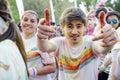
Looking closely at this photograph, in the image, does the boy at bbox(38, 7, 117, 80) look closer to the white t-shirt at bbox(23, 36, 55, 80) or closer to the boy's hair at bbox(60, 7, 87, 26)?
the boy's hair at bbox(60, 7, 87, 26)

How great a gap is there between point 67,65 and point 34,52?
0.62 metres

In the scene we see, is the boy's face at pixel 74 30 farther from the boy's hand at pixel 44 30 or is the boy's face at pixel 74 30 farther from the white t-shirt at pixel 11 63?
the white t-shirt at pixel 11 63

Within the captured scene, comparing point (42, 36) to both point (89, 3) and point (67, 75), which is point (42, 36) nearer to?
point (67, 75)

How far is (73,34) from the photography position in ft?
11.7

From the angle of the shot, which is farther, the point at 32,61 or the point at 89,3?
the point at 89,3

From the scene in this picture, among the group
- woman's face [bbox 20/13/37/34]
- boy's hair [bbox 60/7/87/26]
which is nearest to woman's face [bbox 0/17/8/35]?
boy's hair [bbox 60/7/87/26]

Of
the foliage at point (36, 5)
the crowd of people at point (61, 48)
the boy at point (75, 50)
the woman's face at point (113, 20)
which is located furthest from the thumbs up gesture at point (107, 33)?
the foliage at point (36, 5)

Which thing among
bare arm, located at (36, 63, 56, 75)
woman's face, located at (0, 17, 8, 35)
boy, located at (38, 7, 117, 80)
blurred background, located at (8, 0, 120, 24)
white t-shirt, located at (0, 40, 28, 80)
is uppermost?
woman's face, located at (0, 17, 8, 35)

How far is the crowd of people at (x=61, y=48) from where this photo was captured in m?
2.13

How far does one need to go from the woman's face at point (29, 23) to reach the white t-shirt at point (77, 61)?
31.7 inches

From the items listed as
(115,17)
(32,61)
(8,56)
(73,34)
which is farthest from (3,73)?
(115,17)

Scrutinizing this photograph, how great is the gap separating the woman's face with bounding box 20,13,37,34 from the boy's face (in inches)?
36.5

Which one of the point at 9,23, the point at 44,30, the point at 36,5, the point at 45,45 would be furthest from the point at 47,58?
the point at 36,5

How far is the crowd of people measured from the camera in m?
2.13
